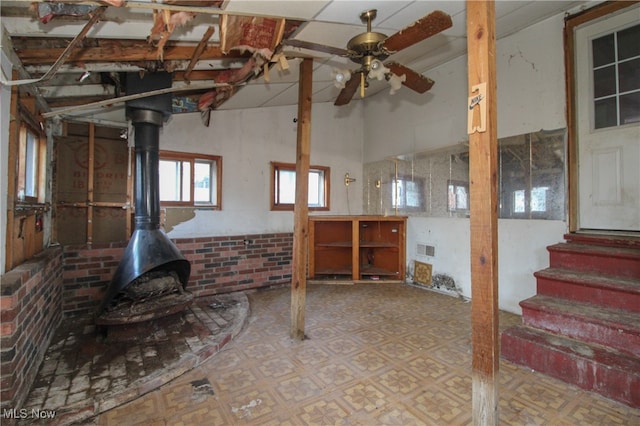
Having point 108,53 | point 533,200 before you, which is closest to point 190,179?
point 108,53

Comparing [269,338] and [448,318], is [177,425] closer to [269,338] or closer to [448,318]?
[269,338]

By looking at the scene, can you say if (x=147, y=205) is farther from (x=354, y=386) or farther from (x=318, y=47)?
(x=354, y=386)

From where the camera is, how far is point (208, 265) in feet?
12.5

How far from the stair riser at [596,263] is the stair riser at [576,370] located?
0.83 meters

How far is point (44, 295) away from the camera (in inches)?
89.3

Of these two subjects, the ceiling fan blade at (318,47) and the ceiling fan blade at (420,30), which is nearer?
the ceiling fan blade at (420,30)

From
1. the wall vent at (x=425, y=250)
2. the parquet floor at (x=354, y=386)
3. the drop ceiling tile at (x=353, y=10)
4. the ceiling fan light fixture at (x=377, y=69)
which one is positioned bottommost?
the parquet floor at (x=354, y=386)

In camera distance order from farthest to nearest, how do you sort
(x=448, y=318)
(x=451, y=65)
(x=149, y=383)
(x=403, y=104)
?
(x=403, y=104), (x=451, y=65), (x=448, y=318), (x=149, y=383)

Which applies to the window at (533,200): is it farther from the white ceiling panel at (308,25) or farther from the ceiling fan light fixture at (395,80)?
the ceiling fan light fixture at (395,80)

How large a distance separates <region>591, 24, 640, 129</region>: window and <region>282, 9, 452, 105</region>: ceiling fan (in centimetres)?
160

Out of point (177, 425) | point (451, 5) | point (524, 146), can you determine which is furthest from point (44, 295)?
point (524, 146)

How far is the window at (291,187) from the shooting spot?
14.5 feet

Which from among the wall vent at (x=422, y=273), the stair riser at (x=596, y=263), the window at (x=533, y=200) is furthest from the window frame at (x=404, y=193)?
the stair riser at (x=596, y=263)

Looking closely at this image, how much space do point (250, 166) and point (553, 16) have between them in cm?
366
